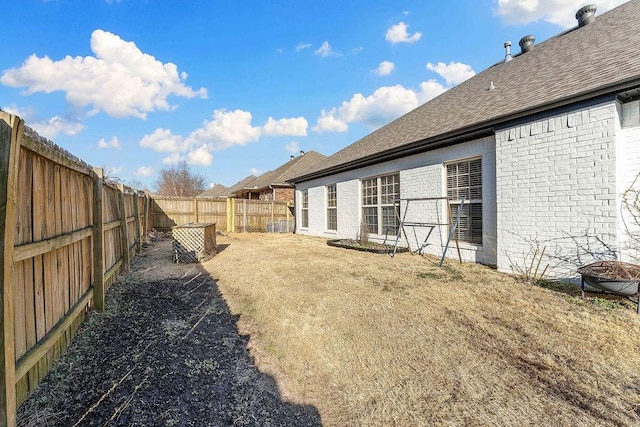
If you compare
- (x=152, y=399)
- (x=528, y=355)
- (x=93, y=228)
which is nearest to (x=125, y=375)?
(x=152, y=399)

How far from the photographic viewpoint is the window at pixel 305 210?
1498 centimetres

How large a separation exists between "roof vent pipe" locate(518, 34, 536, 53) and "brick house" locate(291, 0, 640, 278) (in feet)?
0.12

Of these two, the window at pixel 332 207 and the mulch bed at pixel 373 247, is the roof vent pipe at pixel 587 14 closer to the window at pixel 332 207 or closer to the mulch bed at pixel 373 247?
the mulch bed at pixel 373 247

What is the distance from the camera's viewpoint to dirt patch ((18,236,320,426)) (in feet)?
7.06

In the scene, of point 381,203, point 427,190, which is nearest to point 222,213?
point 381,203

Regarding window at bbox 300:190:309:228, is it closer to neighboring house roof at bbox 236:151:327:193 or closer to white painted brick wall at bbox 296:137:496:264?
white painted brick wall at bbox 296:137:496:264

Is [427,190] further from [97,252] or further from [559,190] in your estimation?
[97,252]

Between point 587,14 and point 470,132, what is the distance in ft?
18.5

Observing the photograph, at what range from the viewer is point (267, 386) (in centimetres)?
264

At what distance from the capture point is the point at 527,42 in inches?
374

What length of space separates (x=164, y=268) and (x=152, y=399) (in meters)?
5.27

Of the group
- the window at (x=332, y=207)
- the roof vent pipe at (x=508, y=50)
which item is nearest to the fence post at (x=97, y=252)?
the window at (x=332, y=207)

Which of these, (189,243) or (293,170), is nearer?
(189,243)

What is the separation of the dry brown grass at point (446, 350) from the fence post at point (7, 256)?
5.85 feet
